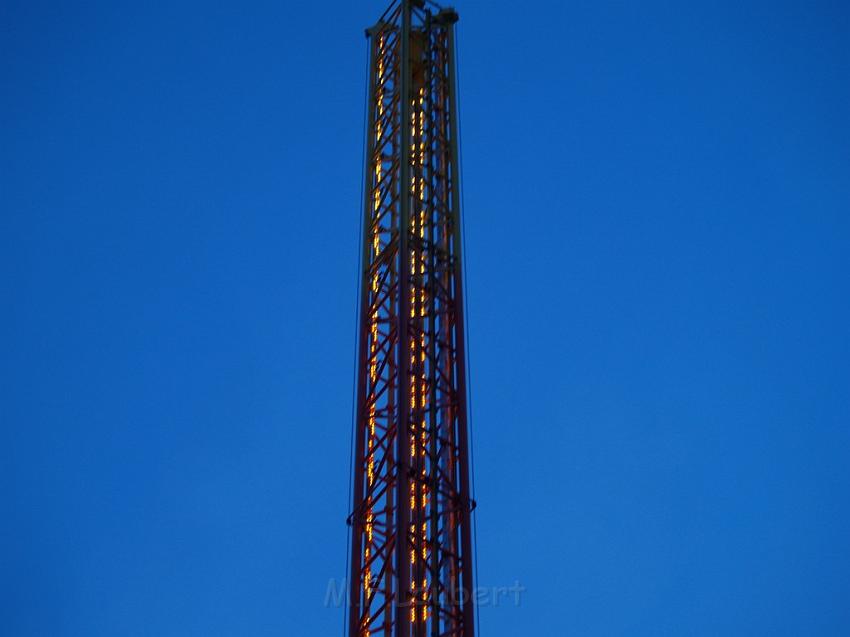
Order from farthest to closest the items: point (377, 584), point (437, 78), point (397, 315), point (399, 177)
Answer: point (437, 78)
point (399, 177)
point (397, 315)
point (377, 584)

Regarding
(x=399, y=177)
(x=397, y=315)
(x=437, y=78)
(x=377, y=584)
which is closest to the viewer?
(x=377, y=584)

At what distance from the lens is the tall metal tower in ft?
56.2

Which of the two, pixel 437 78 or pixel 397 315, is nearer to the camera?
pixel 397 315

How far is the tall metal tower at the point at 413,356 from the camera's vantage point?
17.1m

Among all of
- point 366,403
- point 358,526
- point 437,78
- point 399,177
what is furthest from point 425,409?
point 437,78

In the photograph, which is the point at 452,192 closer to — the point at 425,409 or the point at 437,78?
the point at 437,78

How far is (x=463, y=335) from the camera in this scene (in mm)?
19438

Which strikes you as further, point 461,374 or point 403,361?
point 461,374

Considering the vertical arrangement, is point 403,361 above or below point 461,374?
below

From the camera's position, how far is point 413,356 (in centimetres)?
1866

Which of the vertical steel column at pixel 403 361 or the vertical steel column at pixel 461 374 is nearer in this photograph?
the vertical steel column at pixel 403 361

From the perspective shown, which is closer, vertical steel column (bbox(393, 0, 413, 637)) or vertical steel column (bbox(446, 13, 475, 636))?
vertical steel column (bbox(393, 0, 413, 637))

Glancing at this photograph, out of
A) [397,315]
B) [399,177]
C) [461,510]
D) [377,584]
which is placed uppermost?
[399,177]

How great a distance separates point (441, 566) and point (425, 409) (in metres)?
2.65
